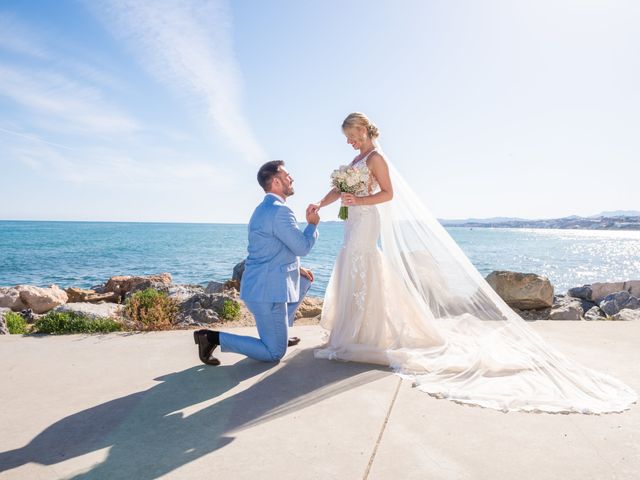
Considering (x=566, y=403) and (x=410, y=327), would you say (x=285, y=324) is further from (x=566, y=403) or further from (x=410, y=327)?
(x=566, y=403)

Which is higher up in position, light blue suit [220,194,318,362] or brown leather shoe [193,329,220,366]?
light blue suit [220,194,318,362]

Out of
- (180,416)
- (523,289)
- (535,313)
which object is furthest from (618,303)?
(180,416)

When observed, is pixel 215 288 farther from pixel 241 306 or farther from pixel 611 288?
pixel 611 288

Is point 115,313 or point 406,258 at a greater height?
point 406,258

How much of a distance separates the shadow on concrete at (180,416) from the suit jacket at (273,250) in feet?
2.71

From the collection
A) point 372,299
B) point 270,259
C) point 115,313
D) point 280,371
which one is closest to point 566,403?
point 372,299

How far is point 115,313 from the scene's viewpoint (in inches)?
283

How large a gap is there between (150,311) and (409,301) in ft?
14.5

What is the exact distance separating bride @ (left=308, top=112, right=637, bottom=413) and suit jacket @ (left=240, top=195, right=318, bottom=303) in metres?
0.47

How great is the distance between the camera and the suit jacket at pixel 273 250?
4.47 metres

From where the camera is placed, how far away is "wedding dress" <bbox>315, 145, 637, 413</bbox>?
427 centimetres

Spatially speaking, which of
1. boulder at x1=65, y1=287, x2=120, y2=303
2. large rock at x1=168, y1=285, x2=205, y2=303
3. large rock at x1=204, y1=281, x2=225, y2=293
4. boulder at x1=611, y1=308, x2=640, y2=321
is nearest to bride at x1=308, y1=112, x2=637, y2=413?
large rock at x1=168, y1=285, x2=205, y2=303

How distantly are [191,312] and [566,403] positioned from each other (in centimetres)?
592

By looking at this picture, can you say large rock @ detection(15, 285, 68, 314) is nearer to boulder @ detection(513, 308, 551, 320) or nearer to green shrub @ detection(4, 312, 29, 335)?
green shrub @ detection(4, 312, 29, 335)
